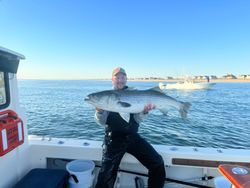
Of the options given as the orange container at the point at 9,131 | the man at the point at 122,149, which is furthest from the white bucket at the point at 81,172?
the orange container at the point at 9,131

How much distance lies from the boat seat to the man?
17.4 inches

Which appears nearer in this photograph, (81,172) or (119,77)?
(81,172)

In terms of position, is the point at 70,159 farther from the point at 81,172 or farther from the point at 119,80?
the point at 119,80

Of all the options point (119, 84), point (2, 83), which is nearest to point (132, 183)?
point (119, 84)

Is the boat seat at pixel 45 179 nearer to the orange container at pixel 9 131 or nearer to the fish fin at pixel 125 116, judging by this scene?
the orange container at pixel 9 131

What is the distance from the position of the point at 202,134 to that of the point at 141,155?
6488 mm

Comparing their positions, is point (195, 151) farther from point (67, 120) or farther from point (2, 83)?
point (67, 120)

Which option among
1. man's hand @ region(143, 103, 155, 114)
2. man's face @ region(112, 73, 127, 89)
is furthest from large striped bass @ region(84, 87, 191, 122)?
man's face @ region(112, 73, 127, 89)

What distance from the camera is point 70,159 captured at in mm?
2838

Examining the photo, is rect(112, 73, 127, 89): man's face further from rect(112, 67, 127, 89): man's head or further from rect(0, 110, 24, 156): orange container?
rect(0, 110, 24, 156): orange container

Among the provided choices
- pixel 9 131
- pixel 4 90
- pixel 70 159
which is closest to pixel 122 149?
pixel 70 159

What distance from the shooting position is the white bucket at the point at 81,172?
7.95 feet

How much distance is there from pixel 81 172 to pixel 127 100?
1064mm

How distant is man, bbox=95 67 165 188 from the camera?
2419 mm
